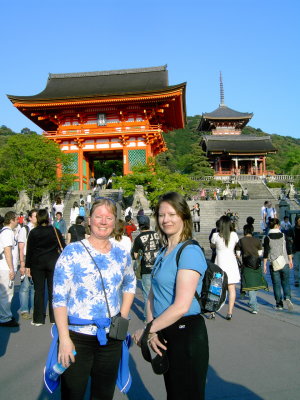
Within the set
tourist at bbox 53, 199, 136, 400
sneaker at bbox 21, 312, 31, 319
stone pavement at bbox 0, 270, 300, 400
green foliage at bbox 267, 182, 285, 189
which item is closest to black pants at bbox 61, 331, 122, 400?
tourist at bbox 53, 199, 136, 400

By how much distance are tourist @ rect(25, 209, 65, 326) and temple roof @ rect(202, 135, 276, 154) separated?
34657 millimetres

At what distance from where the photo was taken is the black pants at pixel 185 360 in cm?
222

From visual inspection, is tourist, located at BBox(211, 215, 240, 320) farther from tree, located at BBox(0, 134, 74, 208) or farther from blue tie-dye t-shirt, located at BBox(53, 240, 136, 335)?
tree, located at BBox(0, 134, 74, 208)

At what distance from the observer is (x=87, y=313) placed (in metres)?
2.51

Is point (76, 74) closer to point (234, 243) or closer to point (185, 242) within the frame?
point (234, 243)

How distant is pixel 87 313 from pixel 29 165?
63.5ft

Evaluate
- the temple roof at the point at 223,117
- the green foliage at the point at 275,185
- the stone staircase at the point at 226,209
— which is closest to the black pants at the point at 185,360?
the stone staircase at the point at 226,209

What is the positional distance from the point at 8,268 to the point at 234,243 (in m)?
3.41

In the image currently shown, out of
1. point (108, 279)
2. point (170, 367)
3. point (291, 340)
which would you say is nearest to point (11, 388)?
point (108, 279)

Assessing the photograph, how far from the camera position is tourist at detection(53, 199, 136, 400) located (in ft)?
8.07

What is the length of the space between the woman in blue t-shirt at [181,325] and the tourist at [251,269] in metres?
4.19

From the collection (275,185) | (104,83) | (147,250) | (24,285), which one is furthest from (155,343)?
(275,185)

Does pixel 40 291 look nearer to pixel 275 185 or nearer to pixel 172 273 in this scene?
pixel 172 273

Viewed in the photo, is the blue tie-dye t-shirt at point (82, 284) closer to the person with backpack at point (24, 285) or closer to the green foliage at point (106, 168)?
the person with backpack at point (24, 285)
